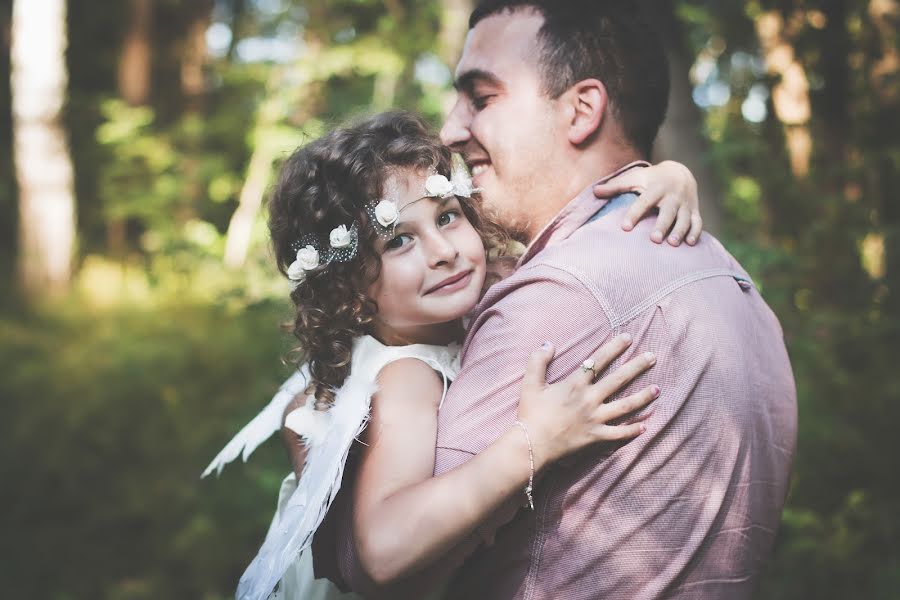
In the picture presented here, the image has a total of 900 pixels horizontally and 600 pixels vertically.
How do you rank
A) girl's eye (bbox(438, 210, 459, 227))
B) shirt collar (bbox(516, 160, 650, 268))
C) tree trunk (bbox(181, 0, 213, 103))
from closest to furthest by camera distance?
1. shirt collar (bbox(516, 160, 650, 268))
2. girl's eye (bbox(438, 210, 459, 227))
3. tree trunk (bbox(181, 0, 213, 103))

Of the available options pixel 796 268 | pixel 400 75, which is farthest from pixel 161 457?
pixel 796 268

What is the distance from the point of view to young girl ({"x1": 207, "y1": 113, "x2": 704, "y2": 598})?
154 centimetres

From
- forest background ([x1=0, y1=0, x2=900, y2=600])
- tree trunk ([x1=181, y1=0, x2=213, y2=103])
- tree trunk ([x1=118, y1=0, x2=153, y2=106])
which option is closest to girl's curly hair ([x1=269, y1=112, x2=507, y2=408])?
forest background ([x1=0, y1=0, x2=900, y2=600])

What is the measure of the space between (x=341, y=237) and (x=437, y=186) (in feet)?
0.90

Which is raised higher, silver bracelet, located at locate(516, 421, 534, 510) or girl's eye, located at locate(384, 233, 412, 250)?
girl's eye, located at locate(384, 233, 412, 250)

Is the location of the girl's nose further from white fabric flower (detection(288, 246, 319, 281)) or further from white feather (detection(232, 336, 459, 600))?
white fabric flower (detection(288, 246, 319, 281))

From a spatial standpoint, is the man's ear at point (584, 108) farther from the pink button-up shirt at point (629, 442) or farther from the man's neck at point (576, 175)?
the pink button-up shirt at point (629, 442)

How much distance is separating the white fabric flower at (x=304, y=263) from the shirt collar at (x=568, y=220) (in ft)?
1.77

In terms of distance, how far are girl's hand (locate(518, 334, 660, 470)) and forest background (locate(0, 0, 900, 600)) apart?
46.6 inches

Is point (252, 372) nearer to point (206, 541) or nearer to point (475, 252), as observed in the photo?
point (206, 541)

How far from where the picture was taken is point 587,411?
1.56m

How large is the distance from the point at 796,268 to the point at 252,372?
4.59 meters

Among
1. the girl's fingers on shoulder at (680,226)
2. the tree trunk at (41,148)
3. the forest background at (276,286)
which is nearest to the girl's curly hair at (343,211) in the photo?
the forest background at (276,286)

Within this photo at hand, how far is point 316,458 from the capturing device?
6.07 feet
